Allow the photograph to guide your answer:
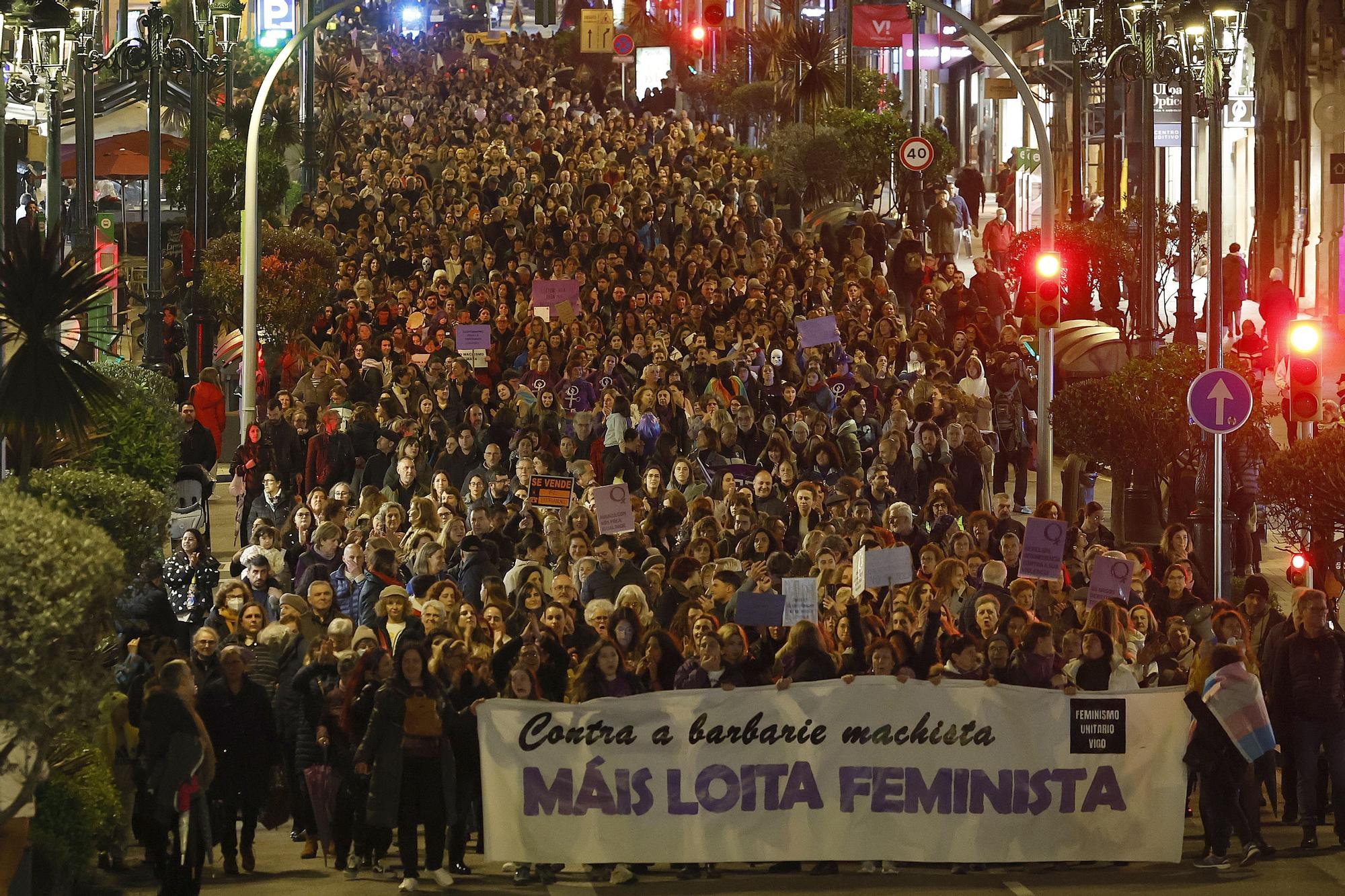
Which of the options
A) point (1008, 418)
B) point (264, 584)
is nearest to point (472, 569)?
point (264, 584)

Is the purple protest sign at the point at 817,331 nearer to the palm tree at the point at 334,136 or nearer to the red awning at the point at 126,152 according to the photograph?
the red awning at the point at 126,152

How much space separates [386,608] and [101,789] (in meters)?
3.18

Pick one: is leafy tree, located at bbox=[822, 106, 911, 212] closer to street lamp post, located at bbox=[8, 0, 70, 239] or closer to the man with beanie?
street lamp post, located at bbox=[8, 0, 70, 239]

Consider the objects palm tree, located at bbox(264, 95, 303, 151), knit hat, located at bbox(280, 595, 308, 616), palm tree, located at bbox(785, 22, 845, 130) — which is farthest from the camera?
palm tree, located at bbox(264, 95, 303, 151)

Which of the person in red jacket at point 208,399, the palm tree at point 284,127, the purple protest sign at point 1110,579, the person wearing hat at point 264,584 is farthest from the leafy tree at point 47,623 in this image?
the palm tree at point 284,127

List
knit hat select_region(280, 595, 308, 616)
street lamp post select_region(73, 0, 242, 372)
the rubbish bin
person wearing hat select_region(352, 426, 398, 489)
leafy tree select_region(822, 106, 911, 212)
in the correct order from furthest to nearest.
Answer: leafy tree select_region(822, 106, 911, 212), street lamp post select_region(73, 0, 242, 372), the rubbish bin, person wearing hat select_region(352, 426, 398, 489), knit hat select_region(280, 595, 308, 616)

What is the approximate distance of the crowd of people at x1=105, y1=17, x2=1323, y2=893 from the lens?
494 inches

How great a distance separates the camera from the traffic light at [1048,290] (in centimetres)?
2333

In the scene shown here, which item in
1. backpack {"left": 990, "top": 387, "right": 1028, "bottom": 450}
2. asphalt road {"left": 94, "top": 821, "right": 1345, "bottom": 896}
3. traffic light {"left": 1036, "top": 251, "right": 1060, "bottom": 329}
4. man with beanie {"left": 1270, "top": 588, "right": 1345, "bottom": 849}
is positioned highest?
traffic light {"left": 1036, "top": 251, "right": 1060, "bottom": 329}

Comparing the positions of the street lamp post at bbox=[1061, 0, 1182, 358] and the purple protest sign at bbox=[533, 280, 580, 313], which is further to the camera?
the purple protest sign at bbox=[533, 280, 580, 313]

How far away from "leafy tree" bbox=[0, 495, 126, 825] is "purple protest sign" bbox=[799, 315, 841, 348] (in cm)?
1461

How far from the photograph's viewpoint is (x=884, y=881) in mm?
12219

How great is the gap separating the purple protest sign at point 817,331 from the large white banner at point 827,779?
1136cm

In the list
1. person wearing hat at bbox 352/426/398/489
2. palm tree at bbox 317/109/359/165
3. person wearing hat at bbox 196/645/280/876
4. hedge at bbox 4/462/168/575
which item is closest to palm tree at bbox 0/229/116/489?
hedge at bbox 4/462/168/575
